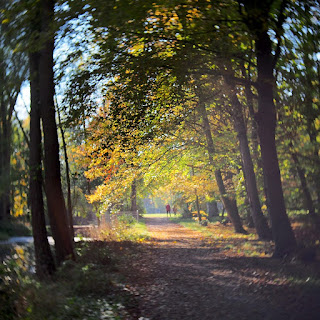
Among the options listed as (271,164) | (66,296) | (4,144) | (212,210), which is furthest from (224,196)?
(212,210)

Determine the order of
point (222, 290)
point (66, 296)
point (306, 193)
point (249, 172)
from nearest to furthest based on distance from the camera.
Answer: point (66, 296) → point (222, 290) → point (306, 193) → point (249, 172)

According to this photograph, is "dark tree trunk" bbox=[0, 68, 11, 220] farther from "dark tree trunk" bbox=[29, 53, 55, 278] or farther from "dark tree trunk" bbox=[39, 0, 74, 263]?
"dark tree trunk" bbox=[39, 0, 74, 263]

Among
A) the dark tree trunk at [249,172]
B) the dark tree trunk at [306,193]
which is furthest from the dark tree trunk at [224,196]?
the dark tree trunk at [306,193]

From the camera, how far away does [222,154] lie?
18891mm

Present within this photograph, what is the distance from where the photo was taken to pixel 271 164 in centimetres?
1072

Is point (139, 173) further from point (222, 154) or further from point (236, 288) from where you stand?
point (236, 288)

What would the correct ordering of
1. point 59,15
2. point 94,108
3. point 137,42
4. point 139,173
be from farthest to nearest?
point 139,173
point 94,108
point 137,42
point 59,15

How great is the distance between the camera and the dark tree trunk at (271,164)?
10.5 meters

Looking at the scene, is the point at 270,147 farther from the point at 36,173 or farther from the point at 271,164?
the point at 36,173

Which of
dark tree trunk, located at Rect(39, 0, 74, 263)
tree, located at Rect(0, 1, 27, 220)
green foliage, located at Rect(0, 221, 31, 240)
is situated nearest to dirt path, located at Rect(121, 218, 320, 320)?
dark tree trunk, located at Rect(39, 0, 74, 263)

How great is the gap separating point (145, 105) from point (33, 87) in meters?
3.23

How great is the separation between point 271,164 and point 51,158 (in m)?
5.74

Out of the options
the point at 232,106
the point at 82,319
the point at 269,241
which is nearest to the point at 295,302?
the point at 82,319

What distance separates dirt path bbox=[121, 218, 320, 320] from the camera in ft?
20.1
